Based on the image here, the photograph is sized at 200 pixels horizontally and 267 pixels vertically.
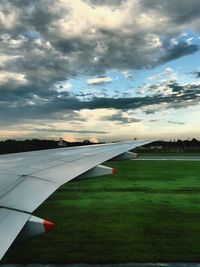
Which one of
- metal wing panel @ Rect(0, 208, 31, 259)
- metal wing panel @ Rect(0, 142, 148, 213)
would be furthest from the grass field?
metal wing panel @ Rect(0, 208, 31, 259)

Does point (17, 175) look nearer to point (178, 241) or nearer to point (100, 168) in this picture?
point (100, 168)

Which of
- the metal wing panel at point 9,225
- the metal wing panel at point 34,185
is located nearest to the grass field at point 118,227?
the metal wing panel at point 34,185

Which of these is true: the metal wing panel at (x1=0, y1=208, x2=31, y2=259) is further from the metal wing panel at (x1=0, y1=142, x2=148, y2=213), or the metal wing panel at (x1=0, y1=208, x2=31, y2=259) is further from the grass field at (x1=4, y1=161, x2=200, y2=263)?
the grass field at (x1=4, y1=161, x2=200, y2=263)

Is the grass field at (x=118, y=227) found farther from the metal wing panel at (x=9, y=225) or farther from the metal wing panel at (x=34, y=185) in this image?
the metal wing panel at (x=9, y=225)

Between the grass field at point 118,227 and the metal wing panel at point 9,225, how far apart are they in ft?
12.4

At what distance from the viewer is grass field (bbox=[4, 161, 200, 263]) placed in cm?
637

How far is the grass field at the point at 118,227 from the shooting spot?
6.37 meters

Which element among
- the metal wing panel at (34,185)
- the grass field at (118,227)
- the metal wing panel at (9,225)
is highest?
the metal wing panel at (34,185)

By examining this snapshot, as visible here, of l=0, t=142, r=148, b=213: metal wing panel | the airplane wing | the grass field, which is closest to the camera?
the airplane wing

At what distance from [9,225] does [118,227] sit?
5973mm

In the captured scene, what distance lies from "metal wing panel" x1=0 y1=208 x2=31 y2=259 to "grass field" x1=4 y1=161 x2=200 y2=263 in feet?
12.4

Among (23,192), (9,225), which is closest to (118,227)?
(23,192)

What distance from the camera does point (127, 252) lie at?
650 centimetres

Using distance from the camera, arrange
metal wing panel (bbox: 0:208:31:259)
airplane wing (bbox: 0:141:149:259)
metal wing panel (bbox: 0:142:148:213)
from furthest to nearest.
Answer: metal wing panel (bbox: 0:142:148:213) → airplane wing (bbox: 0:141:149:259) → metal wing panel (bbox: 0:208:31:259)
